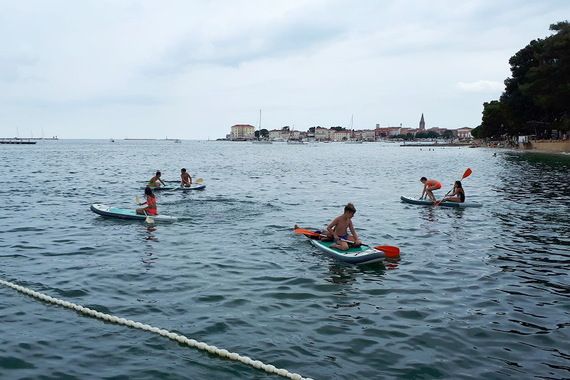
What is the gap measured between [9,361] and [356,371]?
18.9 ft

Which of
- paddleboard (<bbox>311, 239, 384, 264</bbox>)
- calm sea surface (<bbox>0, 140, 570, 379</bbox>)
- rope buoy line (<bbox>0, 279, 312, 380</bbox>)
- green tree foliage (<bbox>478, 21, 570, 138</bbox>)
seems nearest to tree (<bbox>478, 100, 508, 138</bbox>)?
green tree foliage (<bbox>478, 21, 570, 138</bbox>)

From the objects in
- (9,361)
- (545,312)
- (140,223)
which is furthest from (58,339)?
(140,223)

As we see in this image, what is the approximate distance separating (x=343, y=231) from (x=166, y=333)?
775cm

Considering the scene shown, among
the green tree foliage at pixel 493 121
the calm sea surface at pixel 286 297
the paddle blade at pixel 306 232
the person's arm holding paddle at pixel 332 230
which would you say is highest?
the green tree foliage at pixel 493 121

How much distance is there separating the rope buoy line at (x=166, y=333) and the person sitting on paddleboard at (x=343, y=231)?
6.97 m

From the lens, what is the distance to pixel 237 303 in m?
11.1

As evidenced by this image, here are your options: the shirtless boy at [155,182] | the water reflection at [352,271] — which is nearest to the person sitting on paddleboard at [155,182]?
the shirtless boy at [155,182]

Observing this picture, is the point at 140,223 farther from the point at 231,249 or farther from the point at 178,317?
the point at 178,317

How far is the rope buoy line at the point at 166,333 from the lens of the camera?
787 cm

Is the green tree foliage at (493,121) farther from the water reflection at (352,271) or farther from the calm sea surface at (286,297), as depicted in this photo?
the water reflection at (352,271)

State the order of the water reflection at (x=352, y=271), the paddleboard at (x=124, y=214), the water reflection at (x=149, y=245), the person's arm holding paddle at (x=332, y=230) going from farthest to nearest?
the paddleboard at (x=124, y=214) → the person's arm holding paddle at (x=332, y=230) → the water reflection at (x=149, y=245) → the water reflection at (x=352, y=271)

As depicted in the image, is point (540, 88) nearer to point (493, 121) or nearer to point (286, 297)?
point (493, 121)

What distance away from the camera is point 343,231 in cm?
1562

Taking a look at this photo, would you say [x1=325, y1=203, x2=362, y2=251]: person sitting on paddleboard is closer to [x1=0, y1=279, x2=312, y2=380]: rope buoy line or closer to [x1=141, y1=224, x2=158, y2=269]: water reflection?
[x1=141, y1=224, x2=158, y2=269]: water reflection
